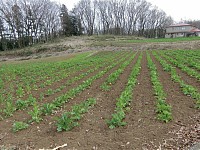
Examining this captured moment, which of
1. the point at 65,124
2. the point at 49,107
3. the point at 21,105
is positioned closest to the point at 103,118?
the point at 65,124

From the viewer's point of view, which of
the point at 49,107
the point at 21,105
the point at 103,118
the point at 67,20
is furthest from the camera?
the point at 67,20

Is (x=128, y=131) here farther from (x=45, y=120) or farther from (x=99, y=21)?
(x=99, y=21)

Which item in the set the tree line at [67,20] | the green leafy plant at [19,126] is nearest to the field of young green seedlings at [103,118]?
the green leafy plant at [19,126]

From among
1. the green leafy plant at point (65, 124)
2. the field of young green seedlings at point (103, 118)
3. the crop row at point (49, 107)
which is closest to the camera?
the field of young green seedlings at point (103, 118)

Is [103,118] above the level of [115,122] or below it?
below

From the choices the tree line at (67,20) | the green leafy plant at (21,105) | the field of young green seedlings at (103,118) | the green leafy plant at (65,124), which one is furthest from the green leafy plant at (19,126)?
the tree line at (67,20)

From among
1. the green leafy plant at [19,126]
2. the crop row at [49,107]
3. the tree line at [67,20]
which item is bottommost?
the green leafy plant at [19,126]

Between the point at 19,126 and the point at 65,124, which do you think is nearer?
the point at 65,124

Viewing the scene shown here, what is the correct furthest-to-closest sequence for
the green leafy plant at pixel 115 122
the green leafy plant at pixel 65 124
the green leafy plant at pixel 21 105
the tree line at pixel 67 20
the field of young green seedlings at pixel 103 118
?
the tree line at pixel 67 20 → the green leafy plant at pixel 21 105 → the green leafy plant at pixel 115 122 → the green leafy plant at pixel 65 124 → the field of young green seedlings at pixel 103 118

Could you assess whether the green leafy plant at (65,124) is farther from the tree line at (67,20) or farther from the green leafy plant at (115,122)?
the tree line at (67,20)

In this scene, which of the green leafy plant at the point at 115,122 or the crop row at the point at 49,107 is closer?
the green leafy plant at the point at 115,122

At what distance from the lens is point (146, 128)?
4352 mm

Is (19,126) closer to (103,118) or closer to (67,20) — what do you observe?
(103,118)

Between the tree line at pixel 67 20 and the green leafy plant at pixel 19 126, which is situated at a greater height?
the tree line at pixel 67 20
